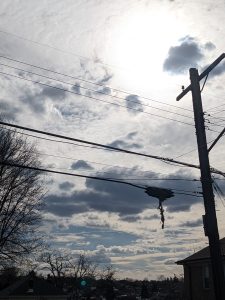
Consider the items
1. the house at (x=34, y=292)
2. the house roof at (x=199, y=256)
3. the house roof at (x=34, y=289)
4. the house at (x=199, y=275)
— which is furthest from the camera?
the house roof at (x=34, y=289)

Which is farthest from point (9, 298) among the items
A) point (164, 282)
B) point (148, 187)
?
point (164, 282)

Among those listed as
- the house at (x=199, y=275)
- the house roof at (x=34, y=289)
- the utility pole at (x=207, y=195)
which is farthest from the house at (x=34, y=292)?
the utility pole at (x=207, y=195)

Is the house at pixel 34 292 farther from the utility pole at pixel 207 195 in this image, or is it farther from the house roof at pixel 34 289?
the utility pole at pixel 207 195

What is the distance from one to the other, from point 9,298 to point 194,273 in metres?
26.8

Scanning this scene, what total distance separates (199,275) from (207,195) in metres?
22.3

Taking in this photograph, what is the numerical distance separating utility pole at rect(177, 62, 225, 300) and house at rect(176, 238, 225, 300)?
19.4 metres

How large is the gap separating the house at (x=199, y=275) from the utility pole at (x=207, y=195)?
1939 cm

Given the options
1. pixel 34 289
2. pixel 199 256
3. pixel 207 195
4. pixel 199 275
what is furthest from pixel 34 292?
pixel 207 195

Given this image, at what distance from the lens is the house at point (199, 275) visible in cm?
3259

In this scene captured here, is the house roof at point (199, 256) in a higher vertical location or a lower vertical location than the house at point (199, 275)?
higher

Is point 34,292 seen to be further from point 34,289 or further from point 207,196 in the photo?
point 207,196

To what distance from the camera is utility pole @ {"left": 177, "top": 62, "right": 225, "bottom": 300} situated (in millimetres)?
12859

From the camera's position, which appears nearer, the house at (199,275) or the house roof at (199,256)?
the house at (199,275)

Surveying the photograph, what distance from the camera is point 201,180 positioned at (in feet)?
46.0
